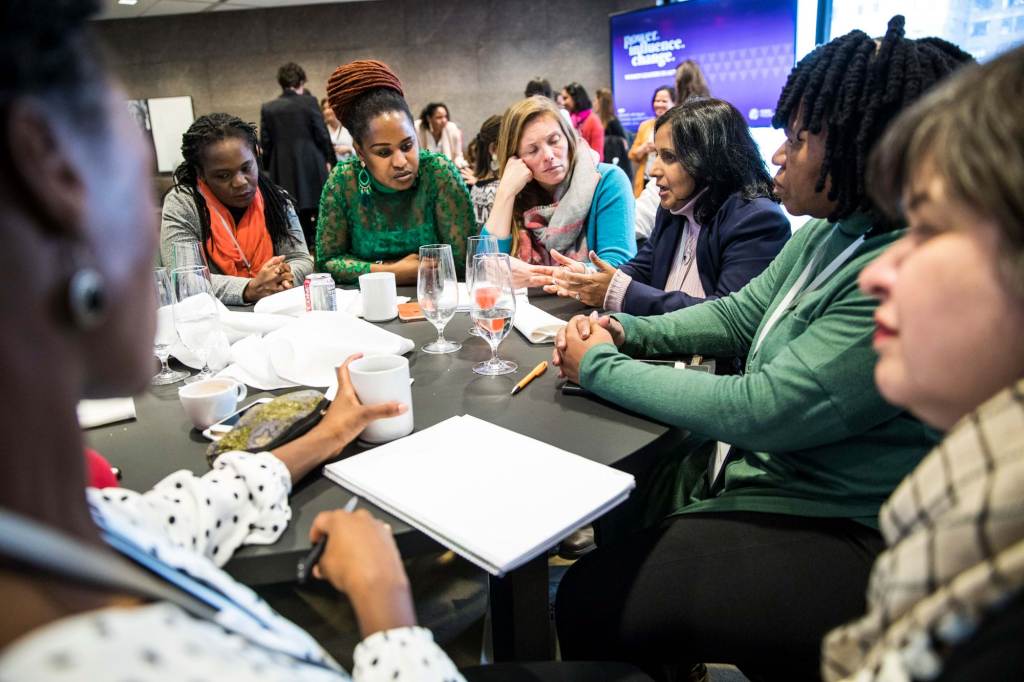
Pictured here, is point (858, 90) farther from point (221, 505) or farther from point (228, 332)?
point (228, 332)

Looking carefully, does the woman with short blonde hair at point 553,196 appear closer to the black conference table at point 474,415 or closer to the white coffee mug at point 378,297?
the white coffee mug at point 378,297

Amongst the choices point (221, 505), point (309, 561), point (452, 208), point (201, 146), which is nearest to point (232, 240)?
point (201, 146)

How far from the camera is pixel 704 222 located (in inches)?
85.9

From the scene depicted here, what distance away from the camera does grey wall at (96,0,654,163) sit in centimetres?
880

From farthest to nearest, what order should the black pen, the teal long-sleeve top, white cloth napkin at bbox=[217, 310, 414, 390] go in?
the teal long-sleeve top
white cloth napkin at bbox=[217, 310, 414, 390]
the black pen

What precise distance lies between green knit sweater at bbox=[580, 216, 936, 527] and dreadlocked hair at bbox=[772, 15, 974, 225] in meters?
0.09

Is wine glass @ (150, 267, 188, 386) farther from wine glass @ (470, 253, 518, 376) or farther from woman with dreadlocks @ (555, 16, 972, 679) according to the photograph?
woman with dreadlocks @ (555, 16, 972, 679)

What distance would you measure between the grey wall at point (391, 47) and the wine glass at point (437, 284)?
8081mm

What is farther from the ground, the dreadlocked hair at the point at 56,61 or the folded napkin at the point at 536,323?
the dreadlocked hair at the point at 56,61

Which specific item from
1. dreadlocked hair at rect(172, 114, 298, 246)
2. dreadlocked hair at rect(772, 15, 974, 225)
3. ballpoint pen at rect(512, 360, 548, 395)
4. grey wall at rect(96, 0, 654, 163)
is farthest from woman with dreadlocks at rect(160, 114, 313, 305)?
grey wall at rect(96, 0, 654, 163)

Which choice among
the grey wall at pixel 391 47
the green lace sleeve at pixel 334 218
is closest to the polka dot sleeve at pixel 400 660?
the green lace sleeve at pixel 334 218

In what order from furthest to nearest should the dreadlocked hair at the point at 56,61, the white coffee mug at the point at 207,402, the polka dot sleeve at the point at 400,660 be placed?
the white coffee mug at the point at 207,402, the polka dot sleeve at the point at 400,660, the dreadlocked hair at the point at 56,61

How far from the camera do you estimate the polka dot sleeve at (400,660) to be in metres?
0.72

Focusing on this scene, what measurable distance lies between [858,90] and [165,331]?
1499 mm
